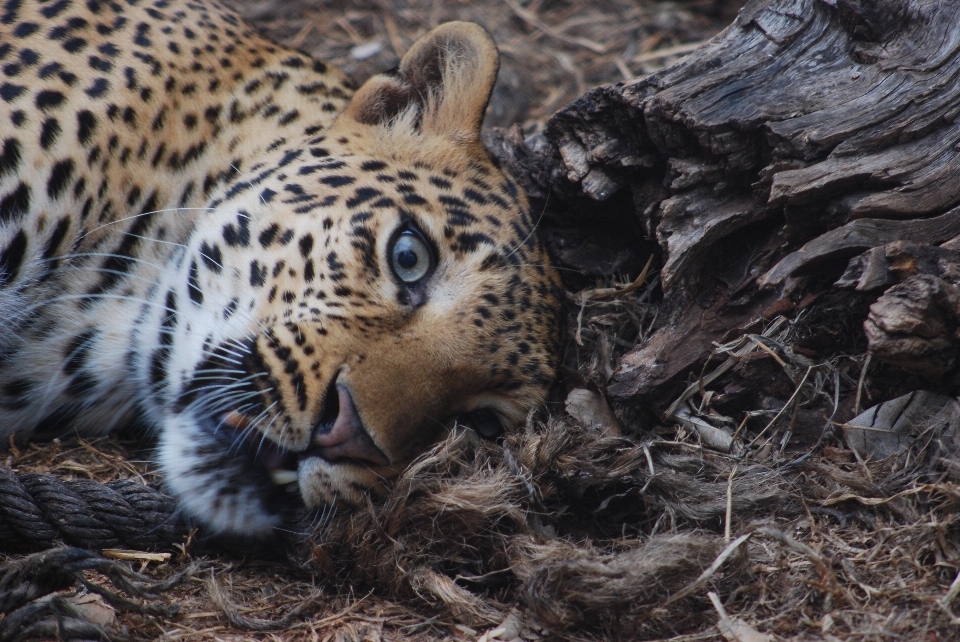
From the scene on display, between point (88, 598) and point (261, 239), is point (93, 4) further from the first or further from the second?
point (88, 598)

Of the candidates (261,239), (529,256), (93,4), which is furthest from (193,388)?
(93,4)

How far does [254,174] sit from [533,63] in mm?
3784

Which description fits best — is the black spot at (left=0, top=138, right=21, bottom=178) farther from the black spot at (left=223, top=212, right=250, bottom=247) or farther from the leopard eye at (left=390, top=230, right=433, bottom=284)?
the leopard eye at (left=390, top=230, right=433, bottom=284)

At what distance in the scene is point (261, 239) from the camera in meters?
3.27

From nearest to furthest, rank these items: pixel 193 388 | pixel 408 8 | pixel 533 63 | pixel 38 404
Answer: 1. pixel 193 388
2. pixel 38 404
3. pixel 533 63
4. pixel 408 8

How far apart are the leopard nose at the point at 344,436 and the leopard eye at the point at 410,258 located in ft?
2.12

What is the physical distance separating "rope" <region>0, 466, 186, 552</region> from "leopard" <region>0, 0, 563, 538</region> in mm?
128

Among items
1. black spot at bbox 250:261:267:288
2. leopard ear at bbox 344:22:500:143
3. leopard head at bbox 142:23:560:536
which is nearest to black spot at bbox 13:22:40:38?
leopard head at bbox 142:23:560:536

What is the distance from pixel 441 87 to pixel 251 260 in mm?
1366

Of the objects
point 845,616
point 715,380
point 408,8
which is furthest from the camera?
point 408,8

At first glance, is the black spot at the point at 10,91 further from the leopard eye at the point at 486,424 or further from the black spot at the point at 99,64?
the leopard eye at the point at 486,424

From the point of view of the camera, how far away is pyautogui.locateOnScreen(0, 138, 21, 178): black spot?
10.6ft

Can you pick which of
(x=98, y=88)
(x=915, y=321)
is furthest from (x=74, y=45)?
(x=915, y=321)

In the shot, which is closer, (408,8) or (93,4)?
(93,4)
